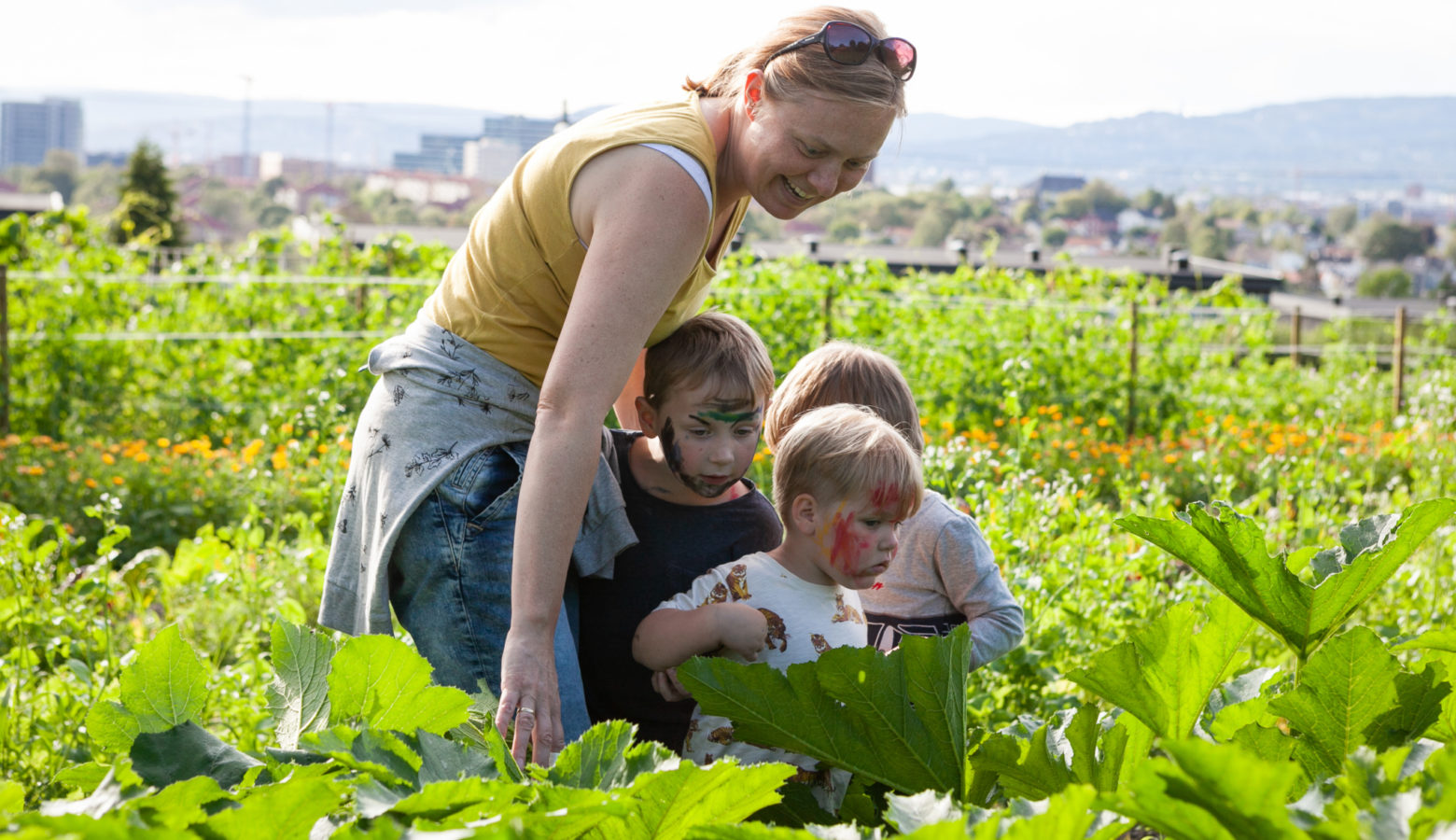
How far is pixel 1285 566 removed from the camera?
83 centimetres

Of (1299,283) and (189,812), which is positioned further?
(1299,283)

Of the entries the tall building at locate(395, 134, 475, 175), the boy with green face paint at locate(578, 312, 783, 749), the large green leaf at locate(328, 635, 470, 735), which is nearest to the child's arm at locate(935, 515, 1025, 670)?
the boy with green face paint at locate(578, 312, 783, 749)

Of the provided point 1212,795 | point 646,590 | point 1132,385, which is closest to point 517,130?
point 1132,385

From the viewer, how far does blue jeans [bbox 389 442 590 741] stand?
177cm

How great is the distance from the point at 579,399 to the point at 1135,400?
28.6 ft

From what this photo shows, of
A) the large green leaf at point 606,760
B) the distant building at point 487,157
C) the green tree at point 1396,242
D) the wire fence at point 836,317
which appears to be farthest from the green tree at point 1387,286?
the large green leaf at point 606,760

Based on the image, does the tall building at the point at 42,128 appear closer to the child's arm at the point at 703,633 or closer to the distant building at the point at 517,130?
the distant building at the point at 517,130

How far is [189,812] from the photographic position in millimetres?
539

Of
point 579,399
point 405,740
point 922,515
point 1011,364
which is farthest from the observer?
point 1011,364

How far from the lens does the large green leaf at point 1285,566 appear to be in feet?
2.64

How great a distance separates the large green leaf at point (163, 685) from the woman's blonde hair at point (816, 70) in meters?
1.13

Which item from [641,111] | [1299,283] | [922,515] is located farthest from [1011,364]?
[1299,283]

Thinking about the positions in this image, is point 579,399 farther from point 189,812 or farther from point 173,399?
point 173,399

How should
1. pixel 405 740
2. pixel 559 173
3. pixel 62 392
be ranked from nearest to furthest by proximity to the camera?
pixel 405 740 → pixel 559 173 → pixel 62 392
